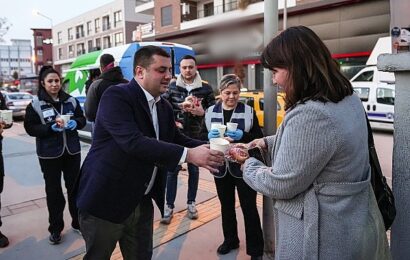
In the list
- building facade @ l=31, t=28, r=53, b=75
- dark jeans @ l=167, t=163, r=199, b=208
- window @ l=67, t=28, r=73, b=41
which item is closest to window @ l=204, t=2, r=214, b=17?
dark jeans @ l=167, t=163, r=199, b=208

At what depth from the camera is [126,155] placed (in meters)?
2.22

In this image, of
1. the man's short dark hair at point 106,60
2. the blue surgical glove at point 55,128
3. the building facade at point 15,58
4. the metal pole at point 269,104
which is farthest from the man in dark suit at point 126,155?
the building facade at point 15,58

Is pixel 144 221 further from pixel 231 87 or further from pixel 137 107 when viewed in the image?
pixel 231 87

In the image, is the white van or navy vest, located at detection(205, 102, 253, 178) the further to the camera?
the white van

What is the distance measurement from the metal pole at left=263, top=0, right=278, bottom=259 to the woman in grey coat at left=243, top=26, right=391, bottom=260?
1201 millimetres

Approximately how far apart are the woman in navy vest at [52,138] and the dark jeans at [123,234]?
1.44 meters

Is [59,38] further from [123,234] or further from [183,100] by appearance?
[123,234]

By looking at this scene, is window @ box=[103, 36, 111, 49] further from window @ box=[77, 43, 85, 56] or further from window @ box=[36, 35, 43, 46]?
window @ box=[36, 35, 43, 46]

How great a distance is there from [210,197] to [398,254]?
314 cm

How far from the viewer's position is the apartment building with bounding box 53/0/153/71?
41125 mm

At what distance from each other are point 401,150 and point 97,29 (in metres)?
47.3

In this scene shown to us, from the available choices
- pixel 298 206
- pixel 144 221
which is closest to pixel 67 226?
pixel 144 221

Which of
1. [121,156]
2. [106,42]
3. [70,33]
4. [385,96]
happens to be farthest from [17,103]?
[70,33]

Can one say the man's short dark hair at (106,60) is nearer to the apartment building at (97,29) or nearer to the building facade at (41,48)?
the apartment building at (97,29)
